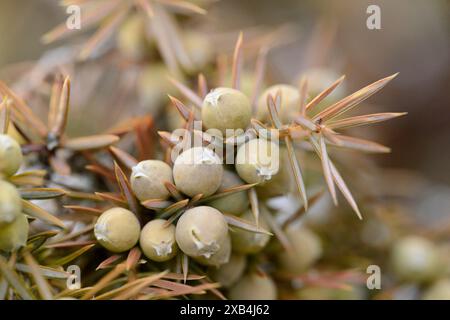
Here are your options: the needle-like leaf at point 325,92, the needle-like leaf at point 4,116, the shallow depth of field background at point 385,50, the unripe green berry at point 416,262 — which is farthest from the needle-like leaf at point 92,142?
the shallow depth of field background at point 385,50

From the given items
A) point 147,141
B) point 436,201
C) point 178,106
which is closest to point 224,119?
point 178,106

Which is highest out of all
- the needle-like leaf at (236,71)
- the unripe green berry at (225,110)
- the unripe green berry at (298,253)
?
the needle-like leaf at (236,71)

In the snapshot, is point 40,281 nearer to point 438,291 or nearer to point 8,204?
point 8,204

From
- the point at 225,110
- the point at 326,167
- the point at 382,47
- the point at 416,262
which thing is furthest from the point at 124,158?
the point at 382,47

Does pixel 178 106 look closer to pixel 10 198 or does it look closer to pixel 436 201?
pixel 10 198

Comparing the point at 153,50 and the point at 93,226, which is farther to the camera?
the point at 153,50

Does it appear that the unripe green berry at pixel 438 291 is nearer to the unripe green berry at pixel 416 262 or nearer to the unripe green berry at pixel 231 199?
the unripe green berry at pixel 416 262

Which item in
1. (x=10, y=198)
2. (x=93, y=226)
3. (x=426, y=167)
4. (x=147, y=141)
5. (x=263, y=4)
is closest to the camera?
(x=10, y=198)
